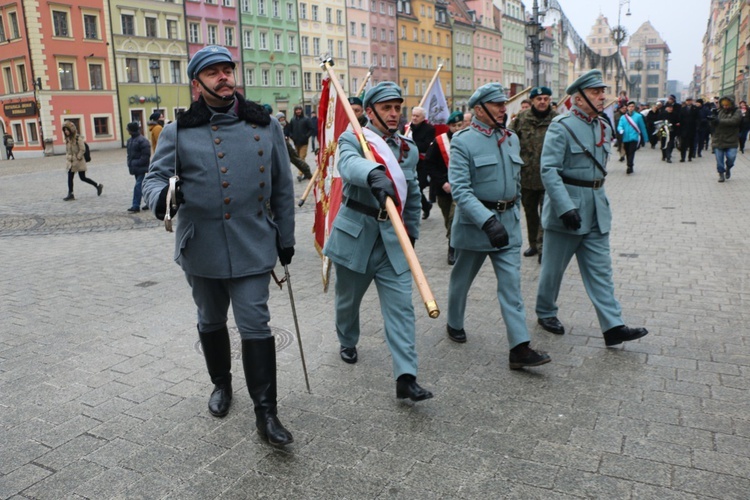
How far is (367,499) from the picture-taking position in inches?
120

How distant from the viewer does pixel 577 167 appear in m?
5.08

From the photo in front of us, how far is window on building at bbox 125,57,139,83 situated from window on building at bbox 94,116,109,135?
3.23 metres

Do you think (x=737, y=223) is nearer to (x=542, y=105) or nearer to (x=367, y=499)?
(x=542, y=105)

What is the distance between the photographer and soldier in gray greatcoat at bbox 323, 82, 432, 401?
402cm

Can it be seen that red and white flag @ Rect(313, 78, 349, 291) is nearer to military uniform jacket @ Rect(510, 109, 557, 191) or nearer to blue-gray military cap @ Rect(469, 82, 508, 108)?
blue-gray military cap @ Rect(469, 82, 508, 108)

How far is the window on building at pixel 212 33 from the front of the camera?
5197 centimetres

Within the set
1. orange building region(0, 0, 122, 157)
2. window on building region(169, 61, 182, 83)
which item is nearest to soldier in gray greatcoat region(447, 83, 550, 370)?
orange building region(0, 0, 122, 157)

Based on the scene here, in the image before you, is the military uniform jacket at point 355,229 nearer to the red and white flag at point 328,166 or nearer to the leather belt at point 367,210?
the leather belt at point 367,210

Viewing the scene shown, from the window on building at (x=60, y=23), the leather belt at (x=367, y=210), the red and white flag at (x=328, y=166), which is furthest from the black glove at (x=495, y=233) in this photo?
the window on building at (x=60, y=23)

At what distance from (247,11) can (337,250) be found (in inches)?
2150

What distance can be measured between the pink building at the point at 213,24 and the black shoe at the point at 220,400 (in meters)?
48.1

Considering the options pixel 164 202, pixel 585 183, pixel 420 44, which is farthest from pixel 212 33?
pixel 164 202

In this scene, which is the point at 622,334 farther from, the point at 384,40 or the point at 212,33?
the point at 384,40

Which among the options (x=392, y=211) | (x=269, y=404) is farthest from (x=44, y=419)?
(x=392, y=211)
